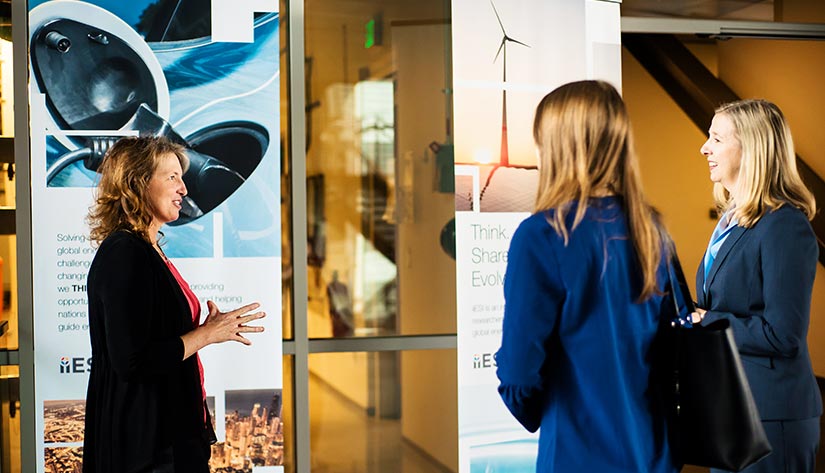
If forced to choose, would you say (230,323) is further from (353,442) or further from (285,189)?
(353,442)

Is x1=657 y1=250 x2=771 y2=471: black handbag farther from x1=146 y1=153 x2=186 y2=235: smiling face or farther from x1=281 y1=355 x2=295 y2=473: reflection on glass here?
x1=281 y1=355 x2=295 y2=473: reflection on glass

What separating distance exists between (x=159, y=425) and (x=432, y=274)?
63.9 inches

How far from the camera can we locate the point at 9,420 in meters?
3.63

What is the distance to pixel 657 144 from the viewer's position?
8.72 meters

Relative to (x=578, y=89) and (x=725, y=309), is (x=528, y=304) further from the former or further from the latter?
(x=725, y=309)

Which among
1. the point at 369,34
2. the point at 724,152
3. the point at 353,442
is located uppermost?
the point at 369,34

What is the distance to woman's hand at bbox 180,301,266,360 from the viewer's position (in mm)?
2773

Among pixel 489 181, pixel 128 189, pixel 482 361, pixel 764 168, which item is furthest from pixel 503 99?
pixel 128 189

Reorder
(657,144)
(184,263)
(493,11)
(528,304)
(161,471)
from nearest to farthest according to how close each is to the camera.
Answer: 1. (528,304)
2. (161,471)
3. (184,263)
4. (493,11)
5. (657,144)

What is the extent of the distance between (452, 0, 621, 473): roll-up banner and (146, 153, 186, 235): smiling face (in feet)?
4.19

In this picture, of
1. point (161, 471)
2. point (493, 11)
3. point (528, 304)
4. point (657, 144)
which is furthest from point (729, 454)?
point (657, 144)

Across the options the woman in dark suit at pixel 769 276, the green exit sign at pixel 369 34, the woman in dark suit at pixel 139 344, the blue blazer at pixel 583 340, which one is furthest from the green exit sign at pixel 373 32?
the blue blazer at pixel 583 340

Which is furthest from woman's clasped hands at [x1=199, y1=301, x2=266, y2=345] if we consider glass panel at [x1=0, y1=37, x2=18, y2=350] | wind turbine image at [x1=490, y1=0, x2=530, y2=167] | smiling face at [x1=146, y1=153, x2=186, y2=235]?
wind turbine image at [x1=490, y1=0, x2=530, y2=167]

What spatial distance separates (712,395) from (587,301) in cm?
35
